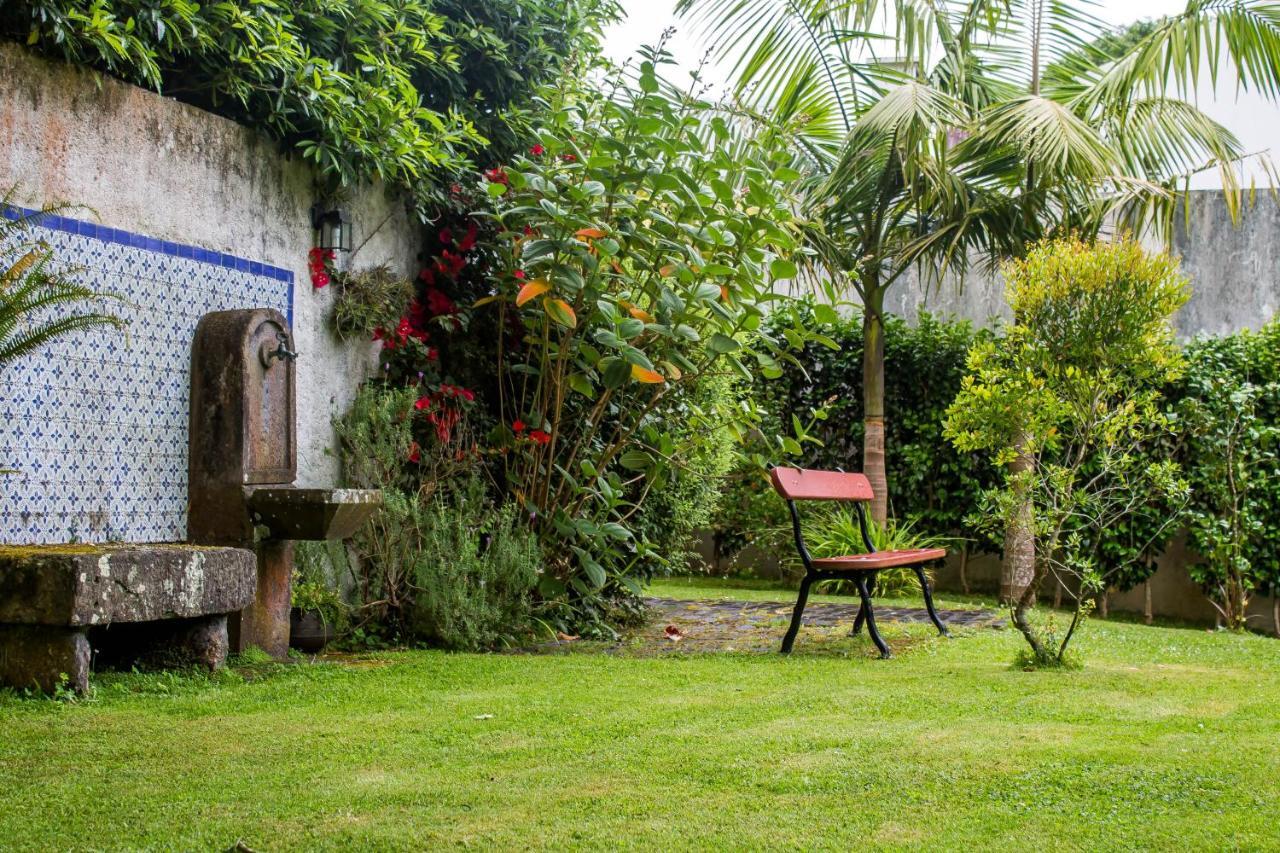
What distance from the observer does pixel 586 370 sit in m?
6.54

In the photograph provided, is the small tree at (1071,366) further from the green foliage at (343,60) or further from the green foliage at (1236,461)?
the green foliage at (1236,461)

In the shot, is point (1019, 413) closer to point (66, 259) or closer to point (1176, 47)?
point (66, 259)

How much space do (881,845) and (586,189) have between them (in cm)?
363

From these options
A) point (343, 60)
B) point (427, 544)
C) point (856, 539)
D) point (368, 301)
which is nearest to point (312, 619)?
point (427, 544)

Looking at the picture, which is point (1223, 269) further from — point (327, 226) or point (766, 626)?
point (327, 226)

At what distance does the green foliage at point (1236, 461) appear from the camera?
29.2 feet

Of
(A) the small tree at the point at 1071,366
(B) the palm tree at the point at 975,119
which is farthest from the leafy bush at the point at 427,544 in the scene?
(B) the palm tree at the point at 975,119

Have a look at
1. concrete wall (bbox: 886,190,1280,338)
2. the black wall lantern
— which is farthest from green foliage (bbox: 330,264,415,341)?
concrete wall (bbox: 886,190,1280,338)

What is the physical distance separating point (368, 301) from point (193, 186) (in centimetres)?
126

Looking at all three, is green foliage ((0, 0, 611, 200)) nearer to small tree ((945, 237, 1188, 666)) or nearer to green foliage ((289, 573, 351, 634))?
green foliage ((289, 573, 351, 634))

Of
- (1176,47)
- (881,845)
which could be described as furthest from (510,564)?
(1176,47)

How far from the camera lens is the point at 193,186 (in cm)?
561

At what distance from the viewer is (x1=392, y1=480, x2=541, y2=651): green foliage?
19.8ft

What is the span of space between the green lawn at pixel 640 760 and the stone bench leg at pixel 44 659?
146 mm
